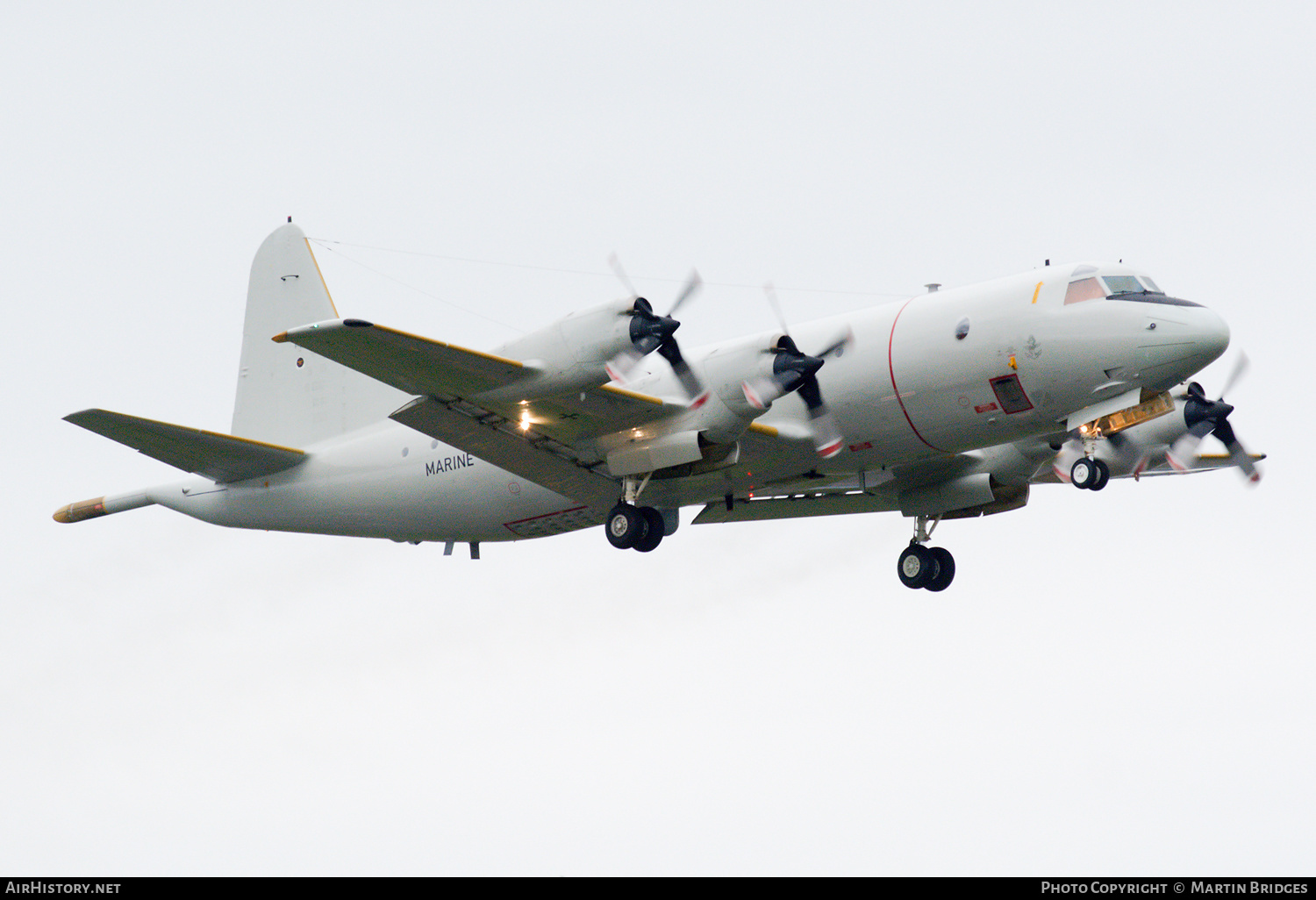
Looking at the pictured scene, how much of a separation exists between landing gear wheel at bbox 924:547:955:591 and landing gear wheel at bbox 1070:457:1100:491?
4712mm

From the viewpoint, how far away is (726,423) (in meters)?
21.9

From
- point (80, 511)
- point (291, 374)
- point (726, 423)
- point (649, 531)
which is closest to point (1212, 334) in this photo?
point (726, 423)

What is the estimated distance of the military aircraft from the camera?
20.8 m

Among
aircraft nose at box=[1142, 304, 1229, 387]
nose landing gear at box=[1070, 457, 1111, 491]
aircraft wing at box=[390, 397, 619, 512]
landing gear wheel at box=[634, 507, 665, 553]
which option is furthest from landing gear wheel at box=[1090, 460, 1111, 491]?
aircraft wing at box=[390, 397, 619, 512]

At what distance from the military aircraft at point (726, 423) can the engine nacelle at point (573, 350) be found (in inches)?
1.0

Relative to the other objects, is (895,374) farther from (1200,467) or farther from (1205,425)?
(1200,467)

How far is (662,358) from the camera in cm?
2227

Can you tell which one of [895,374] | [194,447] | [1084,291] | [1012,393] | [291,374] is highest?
[291,374]

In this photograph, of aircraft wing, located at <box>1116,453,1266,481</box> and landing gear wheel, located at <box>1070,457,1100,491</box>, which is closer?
landing gear wheel, located at <box>1070,457,1100,491</box>

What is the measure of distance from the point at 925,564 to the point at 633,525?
6.09 m

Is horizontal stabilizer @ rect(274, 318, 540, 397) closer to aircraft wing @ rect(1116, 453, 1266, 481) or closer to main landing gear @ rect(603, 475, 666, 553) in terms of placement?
main landing gear @ rect(603, 475, 666, 553)

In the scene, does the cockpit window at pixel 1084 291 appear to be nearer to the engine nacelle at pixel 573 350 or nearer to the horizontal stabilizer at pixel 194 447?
the engine nacelle at pixel 573 350

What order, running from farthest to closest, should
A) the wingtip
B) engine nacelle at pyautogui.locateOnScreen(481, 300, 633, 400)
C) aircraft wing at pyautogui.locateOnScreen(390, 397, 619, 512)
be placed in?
the wingtip, aircraft wing at pyautogui.locateOnScreen(390, 397, 619, 512), engine nacelle at pyautogui.locateOnScreen(481, 300, 633, 400)

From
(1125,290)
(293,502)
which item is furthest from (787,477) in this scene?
(293,502)
